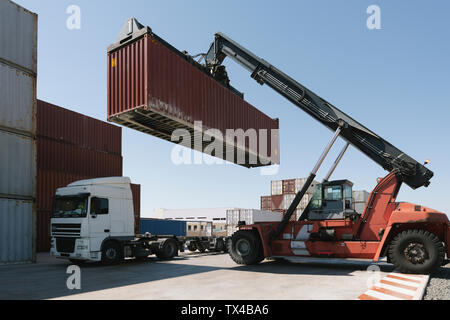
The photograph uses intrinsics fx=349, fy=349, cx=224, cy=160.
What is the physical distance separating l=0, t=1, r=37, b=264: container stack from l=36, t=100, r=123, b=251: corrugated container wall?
581 cm

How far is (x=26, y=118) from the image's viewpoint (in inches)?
587

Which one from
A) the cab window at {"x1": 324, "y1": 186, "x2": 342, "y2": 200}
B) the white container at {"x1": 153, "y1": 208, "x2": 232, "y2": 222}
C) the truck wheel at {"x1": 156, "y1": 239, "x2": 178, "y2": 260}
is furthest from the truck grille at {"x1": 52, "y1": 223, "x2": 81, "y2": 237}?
the white container at {"x1": 153, "y1": 208, "x2": 232, "y2": 222}

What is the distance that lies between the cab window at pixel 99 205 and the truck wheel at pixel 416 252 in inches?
388

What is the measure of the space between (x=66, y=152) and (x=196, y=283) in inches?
674

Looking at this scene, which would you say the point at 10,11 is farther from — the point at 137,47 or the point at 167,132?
the point at 167,132

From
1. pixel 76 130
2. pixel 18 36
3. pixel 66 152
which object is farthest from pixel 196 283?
pixel 76 130

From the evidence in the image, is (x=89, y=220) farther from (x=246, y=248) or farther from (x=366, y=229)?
(x=366, y=229)

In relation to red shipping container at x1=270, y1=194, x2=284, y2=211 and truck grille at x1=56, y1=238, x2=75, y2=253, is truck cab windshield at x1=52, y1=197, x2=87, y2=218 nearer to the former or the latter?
truck grille at x1=56, y1=238, x2=75, y2=253

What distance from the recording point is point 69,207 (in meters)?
13.0

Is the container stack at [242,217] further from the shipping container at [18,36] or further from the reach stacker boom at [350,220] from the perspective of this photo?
the shipping container at [18,36]

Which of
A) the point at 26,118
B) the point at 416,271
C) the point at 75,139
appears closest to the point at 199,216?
the point at 75,139

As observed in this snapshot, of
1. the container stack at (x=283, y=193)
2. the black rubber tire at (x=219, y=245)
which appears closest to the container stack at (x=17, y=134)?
the black rubber tire at (x=219, y=245)

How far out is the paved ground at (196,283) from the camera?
24.6 ft

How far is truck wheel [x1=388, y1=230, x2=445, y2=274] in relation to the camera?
9.51 meters
